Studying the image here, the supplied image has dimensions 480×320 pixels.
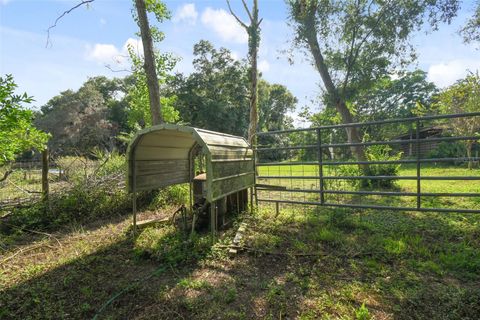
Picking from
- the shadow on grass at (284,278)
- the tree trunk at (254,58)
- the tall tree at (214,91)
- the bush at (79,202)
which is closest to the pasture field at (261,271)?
the shadow on grass at (284,278)

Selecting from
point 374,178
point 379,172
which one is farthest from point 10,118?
point 379,172

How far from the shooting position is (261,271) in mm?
3436

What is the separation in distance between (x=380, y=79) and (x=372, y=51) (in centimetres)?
114

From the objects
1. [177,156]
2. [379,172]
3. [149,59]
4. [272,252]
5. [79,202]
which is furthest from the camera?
[379,172]

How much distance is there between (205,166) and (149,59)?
4.22 meters

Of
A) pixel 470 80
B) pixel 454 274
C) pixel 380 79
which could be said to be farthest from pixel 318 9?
pixel 470 80

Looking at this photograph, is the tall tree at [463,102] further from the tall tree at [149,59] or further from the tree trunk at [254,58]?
the tall tree at [149,59]

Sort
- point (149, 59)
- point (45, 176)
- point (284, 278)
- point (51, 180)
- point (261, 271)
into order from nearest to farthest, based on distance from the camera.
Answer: point (284, 278), point (261, 271), point (45, 176), point (51, 180), point (149, 59)

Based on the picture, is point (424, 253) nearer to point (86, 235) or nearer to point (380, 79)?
point (86, 235)

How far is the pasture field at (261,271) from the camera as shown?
2.64 meters

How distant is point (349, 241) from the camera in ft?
13.4

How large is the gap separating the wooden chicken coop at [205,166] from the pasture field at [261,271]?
613 millimetres

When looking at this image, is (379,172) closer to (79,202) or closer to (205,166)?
(205,166)

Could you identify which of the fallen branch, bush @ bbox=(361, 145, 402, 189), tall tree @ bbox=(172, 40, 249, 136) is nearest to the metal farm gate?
bush @ bbox=(361, 145, 402, 189)
